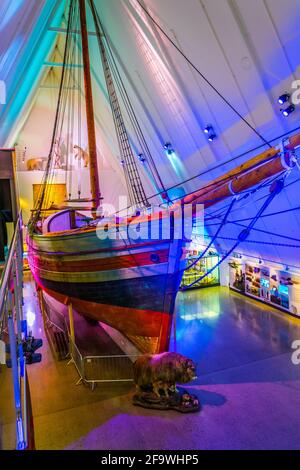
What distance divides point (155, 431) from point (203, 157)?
15.9ft

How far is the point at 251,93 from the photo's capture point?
4.59 m

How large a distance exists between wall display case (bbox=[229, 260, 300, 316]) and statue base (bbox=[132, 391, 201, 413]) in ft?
13.8

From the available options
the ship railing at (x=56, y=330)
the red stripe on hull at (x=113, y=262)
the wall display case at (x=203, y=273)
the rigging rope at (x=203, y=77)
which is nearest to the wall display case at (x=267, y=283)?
the wall display case at (x=203, y=273)

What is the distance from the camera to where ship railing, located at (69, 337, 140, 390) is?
4.66 metres

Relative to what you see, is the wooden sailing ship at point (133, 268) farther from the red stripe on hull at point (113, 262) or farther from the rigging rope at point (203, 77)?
the rigging rope at point (203, 77)

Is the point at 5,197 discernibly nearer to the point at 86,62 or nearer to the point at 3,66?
the point at 3,66

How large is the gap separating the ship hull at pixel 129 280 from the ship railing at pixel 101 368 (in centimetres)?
59

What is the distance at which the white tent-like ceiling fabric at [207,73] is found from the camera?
13.3 feet

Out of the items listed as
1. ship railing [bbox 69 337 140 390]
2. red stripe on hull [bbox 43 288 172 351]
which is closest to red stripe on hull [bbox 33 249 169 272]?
red stripe on hull [bbox 43 288 172 351]

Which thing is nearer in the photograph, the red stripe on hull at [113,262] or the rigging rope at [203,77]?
the red stripe on hull at [113,262]

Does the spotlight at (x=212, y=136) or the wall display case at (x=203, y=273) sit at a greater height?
A: the spotlight at (x=212, y=136)

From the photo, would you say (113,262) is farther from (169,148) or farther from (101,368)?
(169,148)

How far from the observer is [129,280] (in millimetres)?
4379

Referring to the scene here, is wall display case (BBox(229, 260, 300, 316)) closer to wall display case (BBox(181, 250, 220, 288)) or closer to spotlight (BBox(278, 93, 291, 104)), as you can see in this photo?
wall display case (BBox(181, 250, 220, 288))
